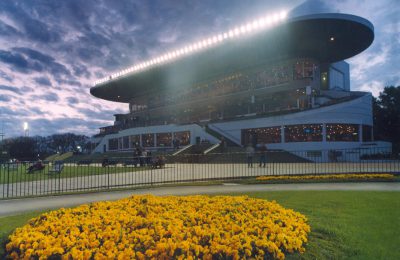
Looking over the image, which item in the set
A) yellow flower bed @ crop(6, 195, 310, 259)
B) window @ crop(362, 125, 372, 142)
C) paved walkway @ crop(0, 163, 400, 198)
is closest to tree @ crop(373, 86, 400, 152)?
window @ crop(362, 125, 372, 142)

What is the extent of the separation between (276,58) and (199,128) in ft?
66.3

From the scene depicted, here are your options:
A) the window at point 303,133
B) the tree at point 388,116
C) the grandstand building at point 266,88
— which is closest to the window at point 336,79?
the grandstand building at point 266,88

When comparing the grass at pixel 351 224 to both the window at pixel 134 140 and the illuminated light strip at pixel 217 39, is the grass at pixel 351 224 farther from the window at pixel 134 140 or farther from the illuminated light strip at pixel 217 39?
the window at pixel 134 140

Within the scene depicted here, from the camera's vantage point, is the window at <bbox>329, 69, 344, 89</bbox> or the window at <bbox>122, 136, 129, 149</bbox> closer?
the window at <bbox>329, 69, 344, 89</bbox>

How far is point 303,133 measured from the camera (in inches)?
1645

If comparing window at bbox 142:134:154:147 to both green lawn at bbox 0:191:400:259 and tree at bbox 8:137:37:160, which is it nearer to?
tree at bbox 8:137:37:160

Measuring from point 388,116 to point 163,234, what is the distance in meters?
55.6

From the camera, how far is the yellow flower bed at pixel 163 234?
14.1 feet

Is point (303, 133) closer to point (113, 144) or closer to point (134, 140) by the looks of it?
point (134, 140)

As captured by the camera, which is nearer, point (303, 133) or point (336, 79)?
point (303, 133)

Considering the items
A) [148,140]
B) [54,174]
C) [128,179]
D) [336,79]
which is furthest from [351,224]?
[336,79]

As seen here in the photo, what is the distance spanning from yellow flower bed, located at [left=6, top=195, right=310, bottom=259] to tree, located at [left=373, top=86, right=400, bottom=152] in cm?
5183

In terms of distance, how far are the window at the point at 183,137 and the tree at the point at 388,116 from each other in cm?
3233

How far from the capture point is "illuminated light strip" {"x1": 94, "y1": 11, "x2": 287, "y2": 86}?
160ft
